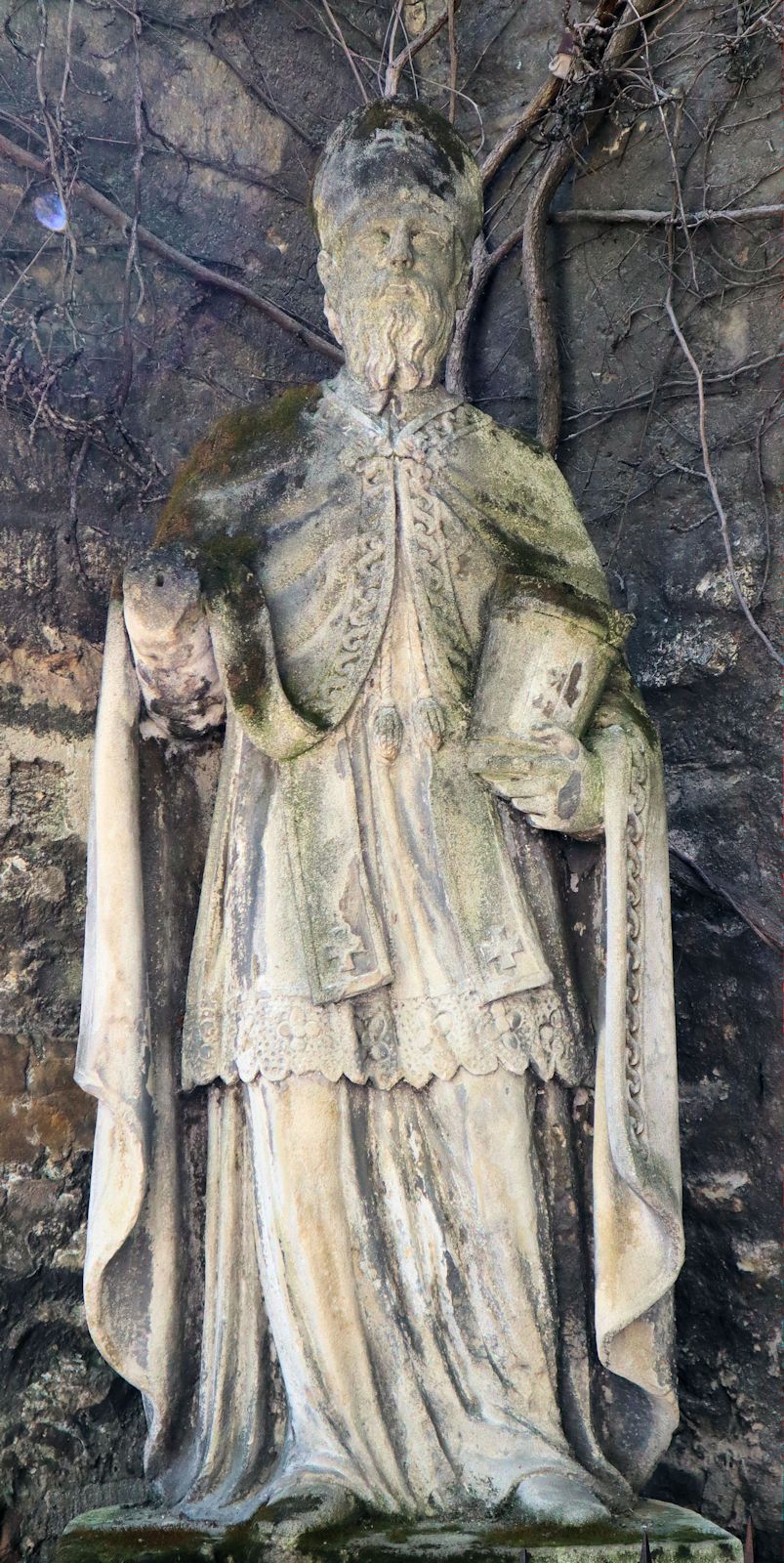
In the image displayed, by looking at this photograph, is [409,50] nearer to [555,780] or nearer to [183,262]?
[183,262]

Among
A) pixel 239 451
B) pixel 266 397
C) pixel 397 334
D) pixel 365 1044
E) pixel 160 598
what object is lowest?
pixel 365 1044

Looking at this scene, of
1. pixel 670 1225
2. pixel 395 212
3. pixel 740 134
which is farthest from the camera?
pixel 740 134

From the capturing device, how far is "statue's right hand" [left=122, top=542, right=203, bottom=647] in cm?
→ 342

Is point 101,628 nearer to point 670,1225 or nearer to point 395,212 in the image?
point 395,212

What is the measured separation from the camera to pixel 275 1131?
10.9ft

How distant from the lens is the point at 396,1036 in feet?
11.2

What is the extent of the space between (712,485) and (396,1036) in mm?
1949

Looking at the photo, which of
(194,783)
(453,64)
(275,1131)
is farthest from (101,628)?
(453,64)

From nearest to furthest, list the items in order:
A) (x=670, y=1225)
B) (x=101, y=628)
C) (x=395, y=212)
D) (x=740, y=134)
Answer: (x=670, y=1225), (x=395, y=212), (x=101, y=628), (x=740, y=134)

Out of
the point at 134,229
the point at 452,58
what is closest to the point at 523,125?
the point at 452,58

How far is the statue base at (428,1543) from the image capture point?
2916 millimetres

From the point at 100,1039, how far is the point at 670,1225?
1176 mm

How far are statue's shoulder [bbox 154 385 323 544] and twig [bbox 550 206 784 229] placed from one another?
65.6 inches

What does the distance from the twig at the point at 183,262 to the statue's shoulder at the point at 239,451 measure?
1.33m
